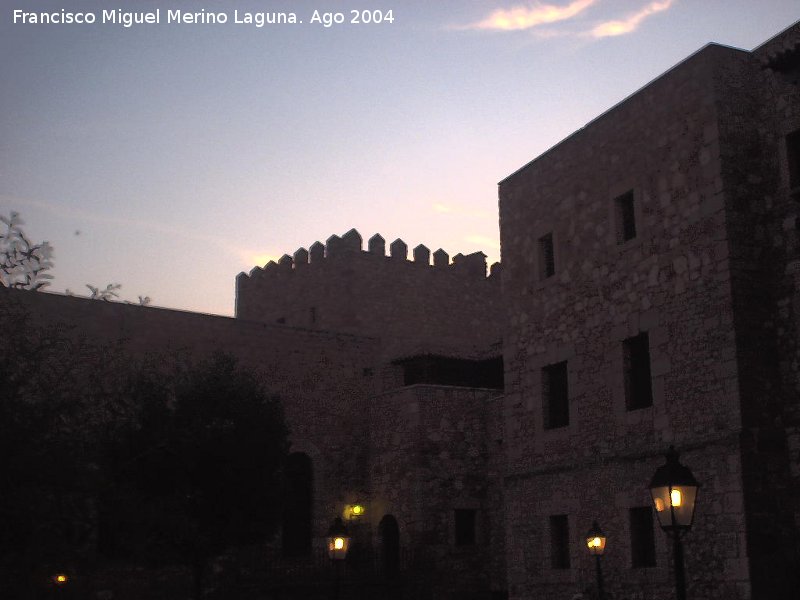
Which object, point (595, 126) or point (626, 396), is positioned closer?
point (626, 396)

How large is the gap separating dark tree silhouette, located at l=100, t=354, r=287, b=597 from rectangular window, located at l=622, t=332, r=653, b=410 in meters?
7.07

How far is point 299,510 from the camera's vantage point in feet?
83.6

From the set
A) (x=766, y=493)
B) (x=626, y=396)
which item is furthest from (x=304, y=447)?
(x=766, y=493)

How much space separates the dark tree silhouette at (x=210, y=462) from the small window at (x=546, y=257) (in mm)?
6207

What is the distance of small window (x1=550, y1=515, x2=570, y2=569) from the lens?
56.7 ft

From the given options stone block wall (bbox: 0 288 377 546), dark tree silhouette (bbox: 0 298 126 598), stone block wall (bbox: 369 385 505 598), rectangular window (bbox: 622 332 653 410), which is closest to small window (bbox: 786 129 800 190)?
→ rectangular window (bbox: 622 332 653 410)

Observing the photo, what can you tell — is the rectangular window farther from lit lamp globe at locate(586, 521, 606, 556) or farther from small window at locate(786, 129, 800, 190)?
small window at locate(786, 129, 800, 190)

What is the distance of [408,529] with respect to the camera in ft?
79.5

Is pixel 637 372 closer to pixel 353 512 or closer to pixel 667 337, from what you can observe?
pixel 667 337

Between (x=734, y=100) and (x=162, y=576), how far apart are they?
15.6 metres

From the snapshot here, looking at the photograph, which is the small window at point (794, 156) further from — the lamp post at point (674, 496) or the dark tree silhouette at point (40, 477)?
the dark tree silhouette at point (40, 477)

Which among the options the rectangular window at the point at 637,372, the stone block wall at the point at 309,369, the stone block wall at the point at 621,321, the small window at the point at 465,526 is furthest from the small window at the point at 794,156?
the stone block wall at the point at 309,369

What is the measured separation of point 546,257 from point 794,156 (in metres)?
5.33

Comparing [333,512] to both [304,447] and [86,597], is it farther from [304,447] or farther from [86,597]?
[86,597]
